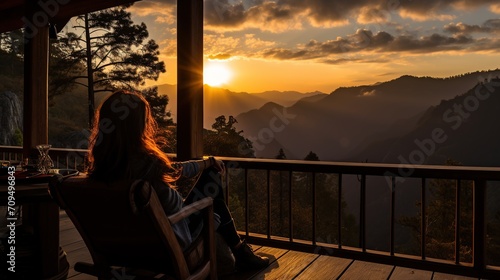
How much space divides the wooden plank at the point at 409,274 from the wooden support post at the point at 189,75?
1758mm

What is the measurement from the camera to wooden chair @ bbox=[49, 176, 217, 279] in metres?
1.39

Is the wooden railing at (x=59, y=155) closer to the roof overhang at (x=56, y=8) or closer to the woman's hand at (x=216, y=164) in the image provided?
the roof overhang at (x=56, y=8)

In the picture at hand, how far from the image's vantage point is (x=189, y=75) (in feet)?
10.9

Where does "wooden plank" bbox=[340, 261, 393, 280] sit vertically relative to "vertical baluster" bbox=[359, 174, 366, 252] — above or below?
below

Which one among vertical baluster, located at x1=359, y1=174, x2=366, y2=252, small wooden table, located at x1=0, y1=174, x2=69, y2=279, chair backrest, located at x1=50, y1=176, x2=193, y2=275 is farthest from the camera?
vertical baluster, located at x1=359, y1=174, x2=366, y2=252

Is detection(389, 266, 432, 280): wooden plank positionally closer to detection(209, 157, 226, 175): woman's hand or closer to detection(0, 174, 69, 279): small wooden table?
Result: detection(209, 157, 226, 175): woman's hand

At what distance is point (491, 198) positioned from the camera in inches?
1457

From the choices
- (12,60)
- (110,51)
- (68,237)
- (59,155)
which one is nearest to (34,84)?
(59,155)

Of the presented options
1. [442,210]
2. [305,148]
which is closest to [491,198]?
[442,210]

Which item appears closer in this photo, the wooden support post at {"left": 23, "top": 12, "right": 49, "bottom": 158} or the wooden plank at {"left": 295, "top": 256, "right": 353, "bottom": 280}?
the wooden plank at {"left": 295, "top": 256, "right": 353, "bottom": 280}

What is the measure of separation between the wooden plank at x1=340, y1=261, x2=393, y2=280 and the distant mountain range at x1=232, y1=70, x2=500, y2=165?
1400 inches

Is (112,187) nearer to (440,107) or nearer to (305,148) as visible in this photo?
(305,148)

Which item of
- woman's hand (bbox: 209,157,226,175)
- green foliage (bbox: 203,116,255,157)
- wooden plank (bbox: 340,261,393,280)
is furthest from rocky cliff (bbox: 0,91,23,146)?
wooden plank (bbox: 340,261,393,280)

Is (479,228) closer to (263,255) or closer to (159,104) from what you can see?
(263,255)
